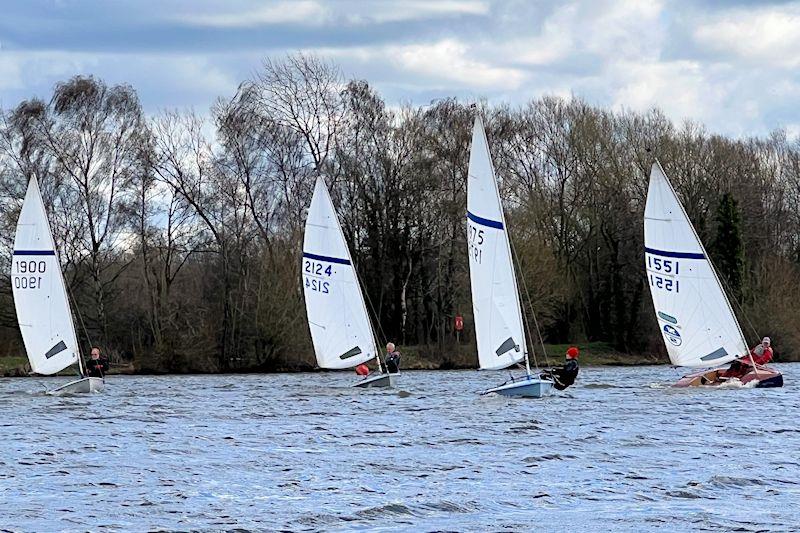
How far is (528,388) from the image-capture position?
3209 cm

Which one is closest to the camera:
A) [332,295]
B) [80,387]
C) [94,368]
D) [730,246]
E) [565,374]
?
[565,374]

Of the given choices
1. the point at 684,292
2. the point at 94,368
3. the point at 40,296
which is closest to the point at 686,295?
the point at 684,292

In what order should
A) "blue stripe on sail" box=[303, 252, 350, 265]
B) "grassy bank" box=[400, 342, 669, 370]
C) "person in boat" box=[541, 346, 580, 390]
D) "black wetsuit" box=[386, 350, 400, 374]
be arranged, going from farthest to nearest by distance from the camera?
"grassy bank" box=[400, 342, 669, 370] < "black wetsuit" box=[386, 350, 400, 374] < "blue stripe on sail" box=[303, 252, 350, 265] < "person in boat" box=[541, 346, 580, 390]

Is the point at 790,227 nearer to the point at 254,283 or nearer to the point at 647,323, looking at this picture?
the point at 647,323

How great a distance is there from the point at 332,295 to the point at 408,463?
18430 mm

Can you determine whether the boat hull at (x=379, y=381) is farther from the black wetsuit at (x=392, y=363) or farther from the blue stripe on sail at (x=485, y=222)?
the blue stripe on sail at (x=485, y=222)

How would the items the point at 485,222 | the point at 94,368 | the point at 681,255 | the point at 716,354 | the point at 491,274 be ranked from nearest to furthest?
the point at 491,274, the point at 485,222, the point at 716,354, the point at 681,255, the point at 94,368

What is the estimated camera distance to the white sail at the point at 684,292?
34.7 meters

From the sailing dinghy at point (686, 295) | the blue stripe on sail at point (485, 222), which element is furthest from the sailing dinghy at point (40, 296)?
the sailing dinghy at point (686, 295)

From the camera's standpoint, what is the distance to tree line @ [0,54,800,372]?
198 feet

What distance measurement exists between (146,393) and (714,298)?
16753 millimetres

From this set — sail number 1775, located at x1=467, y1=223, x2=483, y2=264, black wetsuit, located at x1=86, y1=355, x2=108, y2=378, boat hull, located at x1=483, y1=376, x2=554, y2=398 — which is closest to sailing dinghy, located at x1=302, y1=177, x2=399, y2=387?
black wetsuit, located at x1=86, y1=355, x2=108, y2=378

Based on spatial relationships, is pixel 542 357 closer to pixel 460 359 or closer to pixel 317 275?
pixel 460 359

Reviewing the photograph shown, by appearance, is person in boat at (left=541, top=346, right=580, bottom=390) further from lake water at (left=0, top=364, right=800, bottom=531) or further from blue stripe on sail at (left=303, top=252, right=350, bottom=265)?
blue stripe on sail at (left=303, top=252, right=350, bottom=265)
